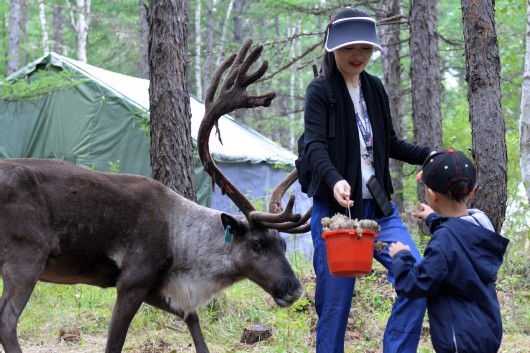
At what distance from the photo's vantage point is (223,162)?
14117 millimetres

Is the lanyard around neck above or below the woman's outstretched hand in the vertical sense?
above

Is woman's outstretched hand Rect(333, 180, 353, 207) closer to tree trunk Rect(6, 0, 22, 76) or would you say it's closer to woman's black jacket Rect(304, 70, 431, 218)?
woman's black jacket Rect(304, 70, 431, 218)

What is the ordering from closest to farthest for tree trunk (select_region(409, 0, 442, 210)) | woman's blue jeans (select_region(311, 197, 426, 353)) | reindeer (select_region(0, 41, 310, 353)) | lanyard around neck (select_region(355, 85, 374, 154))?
woman's blue jeans (select_region(311, 197, 426, 353)), lanyard around neck (select_region(355, 85, 374, 154)), reindeer (select_region(0, 41, 310, 353)), tree trunk (select_region(409, 0, 442, 210))

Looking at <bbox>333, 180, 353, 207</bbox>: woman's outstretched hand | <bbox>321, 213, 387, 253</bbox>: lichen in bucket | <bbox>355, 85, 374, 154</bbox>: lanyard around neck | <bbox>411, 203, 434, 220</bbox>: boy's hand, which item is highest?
<bbox>355, 85, 374, 154</bbox>: lanyard around neck

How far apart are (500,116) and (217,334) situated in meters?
3.31

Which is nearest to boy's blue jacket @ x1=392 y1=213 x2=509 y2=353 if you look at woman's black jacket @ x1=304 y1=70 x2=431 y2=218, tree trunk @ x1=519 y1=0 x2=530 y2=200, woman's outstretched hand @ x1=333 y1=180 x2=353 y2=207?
woman's outstretched hand @ x1=333 y1=180 x2=353 y2=207

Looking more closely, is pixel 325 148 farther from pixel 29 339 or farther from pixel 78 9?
pixel 78 9

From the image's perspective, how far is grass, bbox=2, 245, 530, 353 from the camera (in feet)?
21.5

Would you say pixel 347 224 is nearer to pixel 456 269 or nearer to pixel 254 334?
pixel 456 269

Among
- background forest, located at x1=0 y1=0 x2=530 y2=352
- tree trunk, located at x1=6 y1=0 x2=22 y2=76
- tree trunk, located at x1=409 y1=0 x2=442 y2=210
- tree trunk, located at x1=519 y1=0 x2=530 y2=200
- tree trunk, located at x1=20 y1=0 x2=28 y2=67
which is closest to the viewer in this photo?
tree trunk, located at x1=519 y1=0 x2=530 y2=200

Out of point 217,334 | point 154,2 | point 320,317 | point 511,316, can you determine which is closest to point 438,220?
point 320,317

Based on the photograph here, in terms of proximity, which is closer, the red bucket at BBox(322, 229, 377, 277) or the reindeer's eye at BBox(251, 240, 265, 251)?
the red bucket at BBox(322, 229, 377, 277)

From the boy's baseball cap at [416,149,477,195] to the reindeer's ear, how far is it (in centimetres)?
255

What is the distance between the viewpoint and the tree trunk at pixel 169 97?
737 cm
